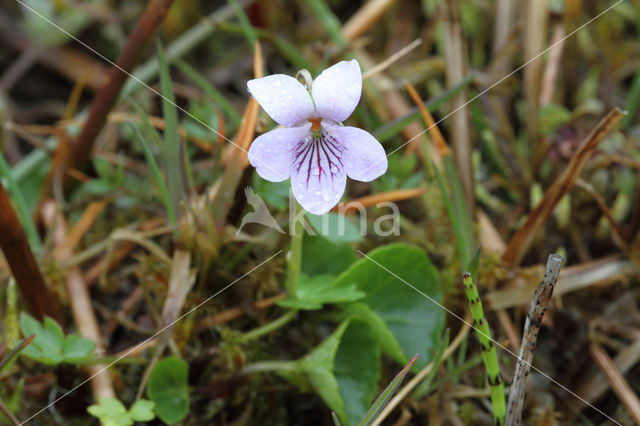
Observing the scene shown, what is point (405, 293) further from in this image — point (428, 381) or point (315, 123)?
point (315, 123)

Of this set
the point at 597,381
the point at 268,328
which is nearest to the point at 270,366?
the point at 268,328

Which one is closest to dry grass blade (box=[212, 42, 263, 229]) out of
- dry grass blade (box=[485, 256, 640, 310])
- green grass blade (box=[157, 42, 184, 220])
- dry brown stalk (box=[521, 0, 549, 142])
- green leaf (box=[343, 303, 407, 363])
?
green grass blade (box=[157, 42, 184, 220])

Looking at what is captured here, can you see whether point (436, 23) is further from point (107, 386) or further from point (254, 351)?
point (107, 386)

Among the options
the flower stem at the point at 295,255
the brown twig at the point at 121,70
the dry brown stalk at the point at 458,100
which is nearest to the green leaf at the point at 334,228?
the flower stem at the point at 295,255

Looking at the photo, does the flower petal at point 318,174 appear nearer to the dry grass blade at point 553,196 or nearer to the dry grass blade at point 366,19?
the dry grass blade at point 553,196

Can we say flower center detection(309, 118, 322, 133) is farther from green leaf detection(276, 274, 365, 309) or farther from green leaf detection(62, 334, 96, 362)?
green leaf detection(62, 334, 96, 362)

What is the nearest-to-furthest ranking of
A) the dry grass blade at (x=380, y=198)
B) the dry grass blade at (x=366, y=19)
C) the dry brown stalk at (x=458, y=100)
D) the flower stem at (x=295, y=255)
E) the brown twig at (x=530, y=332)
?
the brown twig at (x=530, y=332) → the flower stem at (x=295, y=255) → the dry grass blade at (x=380, y=198) → the dry brown stalk at (x=458, y=100) → the dry grass blade at (x=366, y=19)
